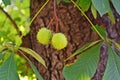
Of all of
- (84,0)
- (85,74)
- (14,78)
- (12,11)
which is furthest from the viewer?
(12,11)

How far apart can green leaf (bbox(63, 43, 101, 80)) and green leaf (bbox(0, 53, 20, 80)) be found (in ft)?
0.55

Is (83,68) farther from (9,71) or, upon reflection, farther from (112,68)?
(9,71)

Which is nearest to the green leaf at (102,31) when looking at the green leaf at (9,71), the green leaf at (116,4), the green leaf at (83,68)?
the green leaf at (83,68)

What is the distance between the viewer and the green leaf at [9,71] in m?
0.92

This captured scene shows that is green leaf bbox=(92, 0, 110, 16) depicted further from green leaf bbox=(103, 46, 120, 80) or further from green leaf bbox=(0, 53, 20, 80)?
green leaf bbox=(0, 53, 20, 80)

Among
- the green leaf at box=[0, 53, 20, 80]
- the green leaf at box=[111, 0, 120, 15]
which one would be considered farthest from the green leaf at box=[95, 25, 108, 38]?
the green leaf at box=[0, 53, 20, 80]

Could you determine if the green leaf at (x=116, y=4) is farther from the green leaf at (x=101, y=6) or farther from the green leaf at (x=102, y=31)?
the green leaf at (x=102, y=31)

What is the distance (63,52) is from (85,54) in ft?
1.50

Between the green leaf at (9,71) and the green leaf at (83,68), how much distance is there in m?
0.17

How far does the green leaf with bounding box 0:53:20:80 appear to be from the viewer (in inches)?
36.2

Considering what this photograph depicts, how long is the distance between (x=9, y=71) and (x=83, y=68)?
0.80 ft

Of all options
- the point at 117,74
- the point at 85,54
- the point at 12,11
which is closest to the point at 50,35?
the point at 85,54

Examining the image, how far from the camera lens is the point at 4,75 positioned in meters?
0.93

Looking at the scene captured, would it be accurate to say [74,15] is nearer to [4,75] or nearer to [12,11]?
[4,75]
